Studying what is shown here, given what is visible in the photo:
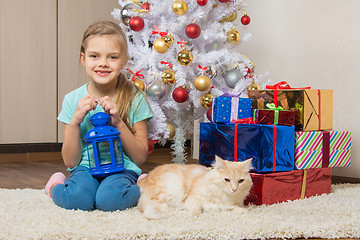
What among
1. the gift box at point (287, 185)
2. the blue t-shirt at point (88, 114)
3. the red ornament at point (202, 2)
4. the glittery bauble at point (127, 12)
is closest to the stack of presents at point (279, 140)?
the gift box at point (287, 185)

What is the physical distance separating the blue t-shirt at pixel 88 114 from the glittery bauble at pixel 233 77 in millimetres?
639

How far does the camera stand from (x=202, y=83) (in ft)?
6.71

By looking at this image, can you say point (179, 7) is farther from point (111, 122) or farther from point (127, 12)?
point (111, 122)

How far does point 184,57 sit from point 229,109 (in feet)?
1.52

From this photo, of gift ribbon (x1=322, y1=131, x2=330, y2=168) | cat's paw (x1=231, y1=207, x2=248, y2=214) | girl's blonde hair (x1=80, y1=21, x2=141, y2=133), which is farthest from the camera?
gift ribbon (x1=322, y1=131, x2=330, y2=168)

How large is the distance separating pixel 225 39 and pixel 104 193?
124 centimetres

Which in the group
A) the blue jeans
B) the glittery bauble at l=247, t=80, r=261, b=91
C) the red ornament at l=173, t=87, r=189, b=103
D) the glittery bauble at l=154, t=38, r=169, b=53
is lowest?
the blue jeans

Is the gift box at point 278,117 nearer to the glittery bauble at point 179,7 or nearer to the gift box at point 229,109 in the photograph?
the gift box at point 229,109

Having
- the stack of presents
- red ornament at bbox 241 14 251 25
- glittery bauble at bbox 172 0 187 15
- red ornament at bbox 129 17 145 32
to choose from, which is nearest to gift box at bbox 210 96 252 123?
the stack of presents

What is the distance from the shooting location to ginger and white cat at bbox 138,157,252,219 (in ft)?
4.41

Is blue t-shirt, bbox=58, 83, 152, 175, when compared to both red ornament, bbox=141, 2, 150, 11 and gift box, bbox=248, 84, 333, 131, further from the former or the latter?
red ornament, bbox=141, 2, 150, 11

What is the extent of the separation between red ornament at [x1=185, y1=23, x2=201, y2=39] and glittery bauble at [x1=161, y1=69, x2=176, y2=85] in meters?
0.21

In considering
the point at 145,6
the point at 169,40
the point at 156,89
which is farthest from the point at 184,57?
the point at 145,6

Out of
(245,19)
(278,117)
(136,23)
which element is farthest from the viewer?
(245,19)
